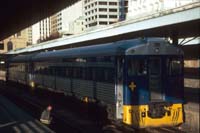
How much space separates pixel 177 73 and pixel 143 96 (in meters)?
1.56

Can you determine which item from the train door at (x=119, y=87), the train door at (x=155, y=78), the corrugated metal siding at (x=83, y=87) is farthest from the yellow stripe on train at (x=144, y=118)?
the corrugated metal siding at (x=83, y=87)

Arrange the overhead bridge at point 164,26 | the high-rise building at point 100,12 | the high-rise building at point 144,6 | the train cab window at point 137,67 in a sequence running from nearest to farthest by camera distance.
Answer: the train cab window at point 137,67, the overhead bridge at point 164,26, the high-rise building at point 144,6, the high-rise building at point 100,12

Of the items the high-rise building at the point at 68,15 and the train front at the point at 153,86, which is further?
the high-rise building at the point at 68,15

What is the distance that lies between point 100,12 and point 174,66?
140845 millimetres

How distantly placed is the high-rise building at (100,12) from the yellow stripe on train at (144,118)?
13620cm

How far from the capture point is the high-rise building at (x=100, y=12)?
502 feet

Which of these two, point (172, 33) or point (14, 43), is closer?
point (172, 33)

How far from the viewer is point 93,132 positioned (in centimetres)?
1445

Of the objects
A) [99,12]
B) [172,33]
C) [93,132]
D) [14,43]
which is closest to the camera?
[93,132]

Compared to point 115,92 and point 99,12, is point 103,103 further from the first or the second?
point 99,12

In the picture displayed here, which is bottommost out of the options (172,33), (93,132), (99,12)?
(93,132)

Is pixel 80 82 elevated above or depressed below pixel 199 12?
below

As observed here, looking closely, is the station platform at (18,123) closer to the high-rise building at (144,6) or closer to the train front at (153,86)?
the train front at (153,86)

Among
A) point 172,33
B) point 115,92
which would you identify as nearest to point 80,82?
point 115,92
